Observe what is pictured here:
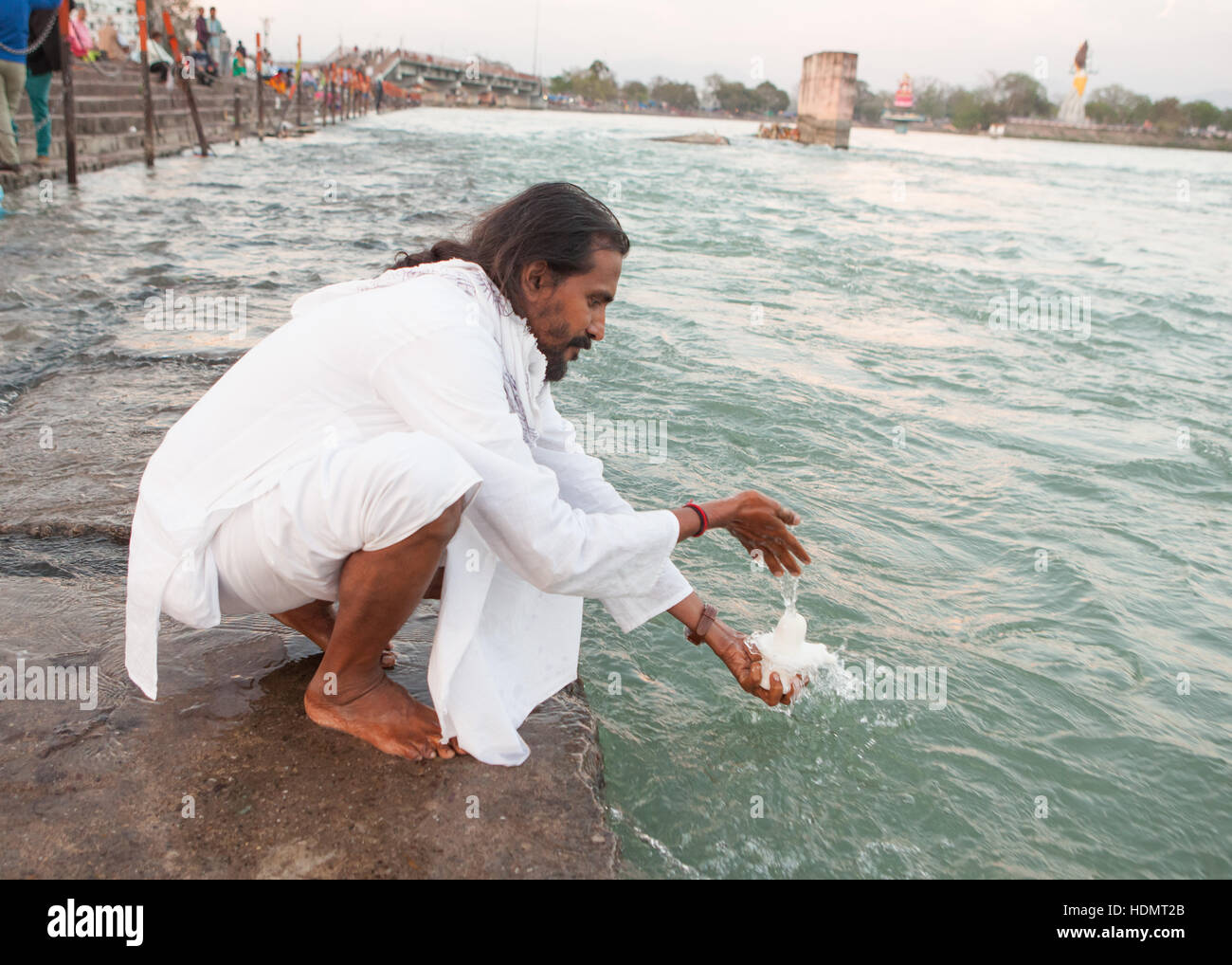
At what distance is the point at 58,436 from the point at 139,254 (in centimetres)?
494

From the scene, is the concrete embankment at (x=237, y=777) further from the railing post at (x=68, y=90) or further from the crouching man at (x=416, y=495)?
the railing post at (x=68, y=90)

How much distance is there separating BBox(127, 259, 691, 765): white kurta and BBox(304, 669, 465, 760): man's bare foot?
7 centimetres

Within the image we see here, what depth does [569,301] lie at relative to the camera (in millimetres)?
2148

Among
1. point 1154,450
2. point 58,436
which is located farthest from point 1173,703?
point 58,436

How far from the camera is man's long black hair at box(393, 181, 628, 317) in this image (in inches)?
82.7

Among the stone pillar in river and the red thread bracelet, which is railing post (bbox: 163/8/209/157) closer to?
the red thread bracelet

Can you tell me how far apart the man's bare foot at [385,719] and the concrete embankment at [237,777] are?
0.10 ft

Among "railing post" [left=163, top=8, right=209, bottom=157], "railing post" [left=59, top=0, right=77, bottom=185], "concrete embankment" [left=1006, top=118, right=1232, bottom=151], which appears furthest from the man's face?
"concrete embankment" [left=1006, top=118, right=1232, bottom=151]

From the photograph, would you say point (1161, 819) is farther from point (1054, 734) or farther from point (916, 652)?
point (916, 652)

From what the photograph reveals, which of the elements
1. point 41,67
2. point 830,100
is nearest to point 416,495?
point 41,67

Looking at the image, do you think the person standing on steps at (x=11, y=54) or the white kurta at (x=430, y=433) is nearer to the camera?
the white kurta at (x=430, y=433)

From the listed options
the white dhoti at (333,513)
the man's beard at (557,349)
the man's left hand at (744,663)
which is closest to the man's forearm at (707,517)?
the man's left hand at (744,663)

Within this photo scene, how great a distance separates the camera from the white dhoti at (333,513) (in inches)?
71.9
